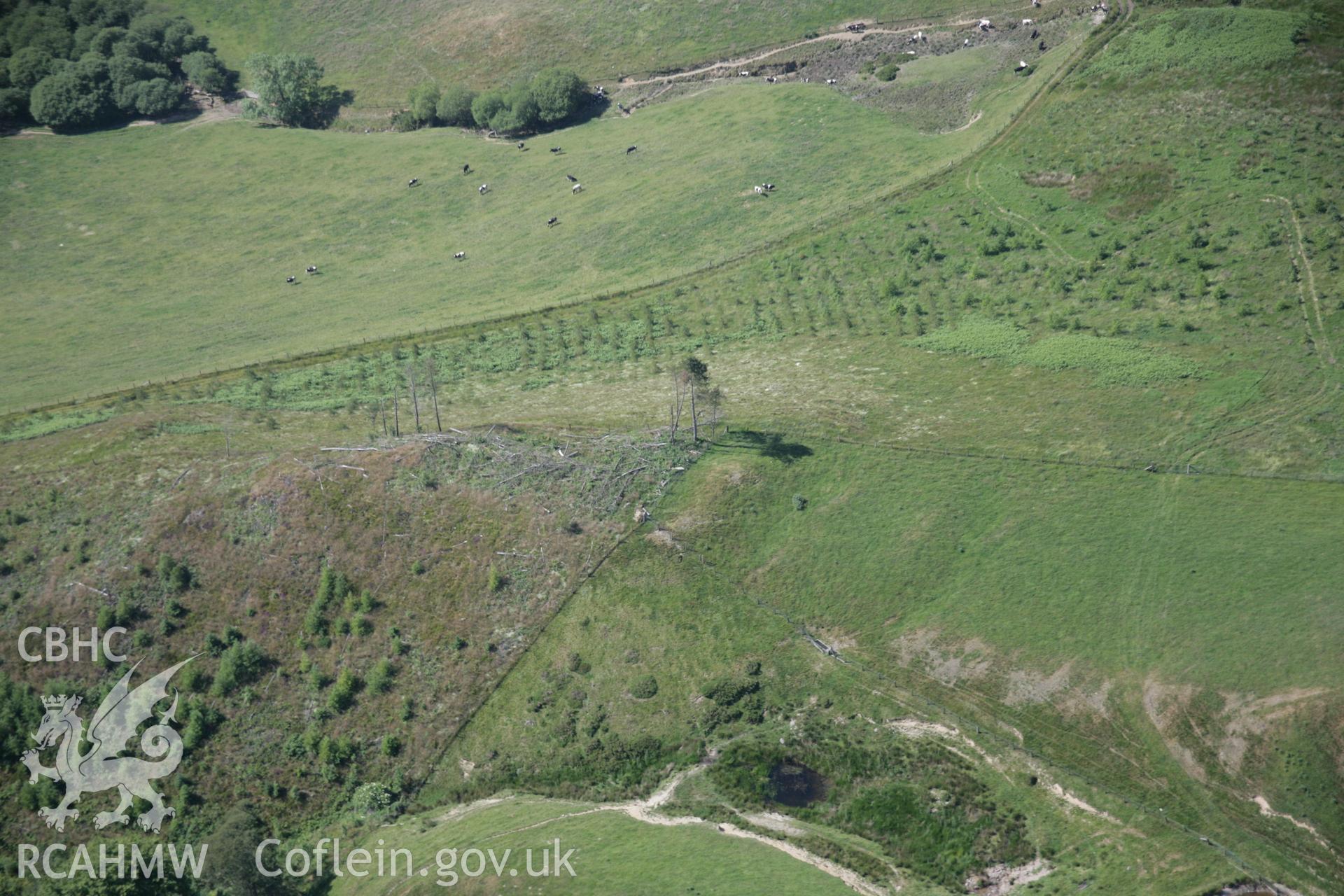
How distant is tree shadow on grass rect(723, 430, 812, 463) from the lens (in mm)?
87125

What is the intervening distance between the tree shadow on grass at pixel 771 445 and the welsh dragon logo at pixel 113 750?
44.4 m

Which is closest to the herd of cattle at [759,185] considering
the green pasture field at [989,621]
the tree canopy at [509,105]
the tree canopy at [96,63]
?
the tree canopy at [509,105]

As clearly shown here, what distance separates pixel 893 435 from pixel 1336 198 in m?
53.9

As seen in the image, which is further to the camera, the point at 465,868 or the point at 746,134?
the point at 746,134

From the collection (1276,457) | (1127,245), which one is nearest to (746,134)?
(1127,245)

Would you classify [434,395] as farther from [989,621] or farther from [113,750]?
[989,621]

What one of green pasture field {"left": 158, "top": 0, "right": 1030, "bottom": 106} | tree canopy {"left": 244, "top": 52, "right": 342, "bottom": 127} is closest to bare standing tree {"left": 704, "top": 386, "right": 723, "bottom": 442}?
green pasture field {"left": 158, "top": 0, "right": 1030, "bottom": 106}

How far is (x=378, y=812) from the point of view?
69.7 metres

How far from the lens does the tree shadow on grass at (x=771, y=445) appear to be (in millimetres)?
87125

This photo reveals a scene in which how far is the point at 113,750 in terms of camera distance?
74.0 metres

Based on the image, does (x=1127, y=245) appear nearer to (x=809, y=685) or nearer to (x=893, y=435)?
(x=893, y=435)

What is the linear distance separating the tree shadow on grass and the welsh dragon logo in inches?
1748

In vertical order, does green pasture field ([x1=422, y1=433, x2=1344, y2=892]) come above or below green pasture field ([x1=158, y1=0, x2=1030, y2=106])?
below

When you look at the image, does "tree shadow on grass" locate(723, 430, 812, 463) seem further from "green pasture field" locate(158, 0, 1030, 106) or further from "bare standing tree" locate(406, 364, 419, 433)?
"green pasture field" locate(158, 0, 1030, 106)
